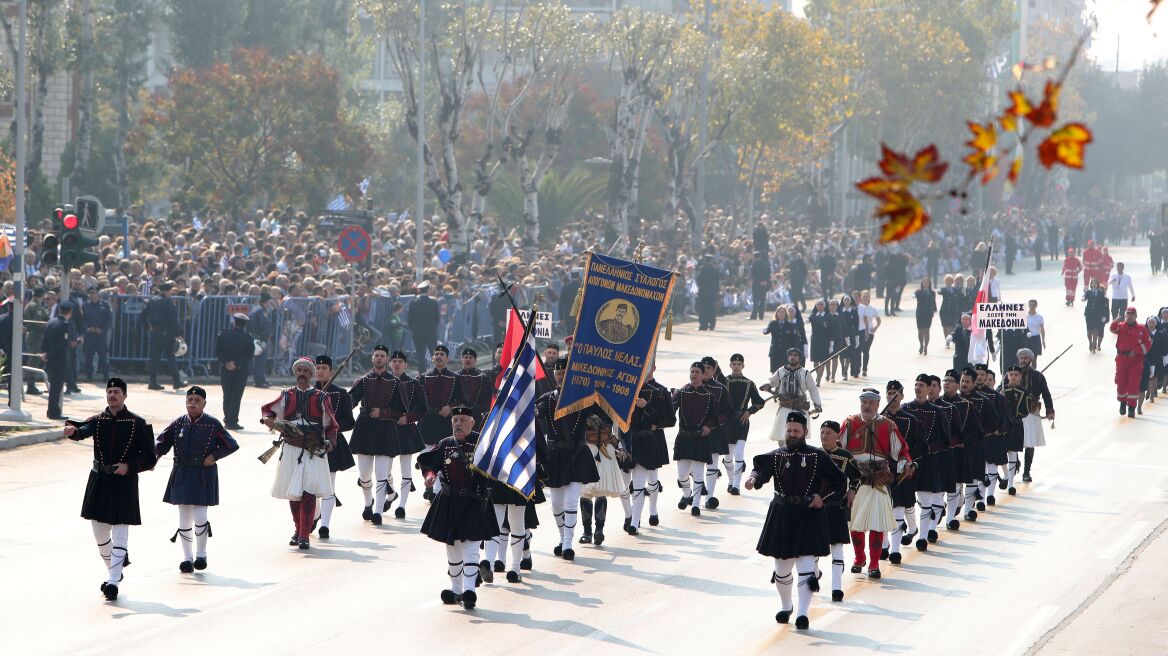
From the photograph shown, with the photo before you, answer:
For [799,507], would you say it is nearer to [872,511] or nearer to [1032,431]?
[872,511]

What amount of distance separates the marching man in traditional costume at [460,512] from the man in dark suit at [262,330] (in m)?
14.9

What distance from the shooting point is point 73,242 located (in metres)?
23.7

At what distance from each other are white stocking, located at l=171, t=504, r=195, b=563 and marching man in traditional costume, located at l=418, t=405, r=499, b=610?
8.12 ft

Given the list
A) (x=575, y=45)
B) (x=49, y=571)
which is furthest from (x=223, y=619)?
Result: (x=575, y=45)

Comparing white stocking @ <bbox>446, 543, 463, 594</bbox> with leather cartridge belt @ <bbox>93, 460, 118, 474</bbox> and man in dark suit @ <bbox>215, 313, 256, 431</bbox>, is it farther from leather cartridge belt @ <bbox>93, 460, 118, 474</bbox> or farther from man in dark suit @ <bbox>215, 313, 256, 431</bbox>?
man in dark suit @ <bbox>215, 313, 256, 431</bbox>

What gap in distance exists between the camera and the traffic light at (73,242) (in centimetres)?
2364

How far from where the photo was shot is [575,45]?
162ft

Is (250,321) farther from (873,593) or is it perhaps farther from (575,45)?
(575,45)

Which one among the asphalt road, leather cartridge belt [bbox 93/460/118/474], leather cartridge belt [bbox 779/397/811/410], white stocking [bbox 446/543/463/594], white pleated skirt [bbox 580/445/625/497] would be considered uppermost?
leather cartridge belt [bbox 779/397/811/410]

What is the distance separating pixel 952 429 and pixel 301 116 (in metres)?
31.7

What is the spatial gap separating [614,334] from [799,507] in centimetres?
432

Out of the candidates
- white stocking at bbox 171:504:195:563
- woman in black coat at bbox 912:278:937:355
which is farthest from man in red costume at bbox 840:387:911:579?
woman in black coat at bbox 912:278:937:355

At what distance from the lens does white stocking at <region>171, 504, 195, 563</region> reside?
1501 cm

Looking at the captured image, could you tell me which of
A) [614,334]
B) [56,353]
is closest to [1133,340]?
[614,334]
